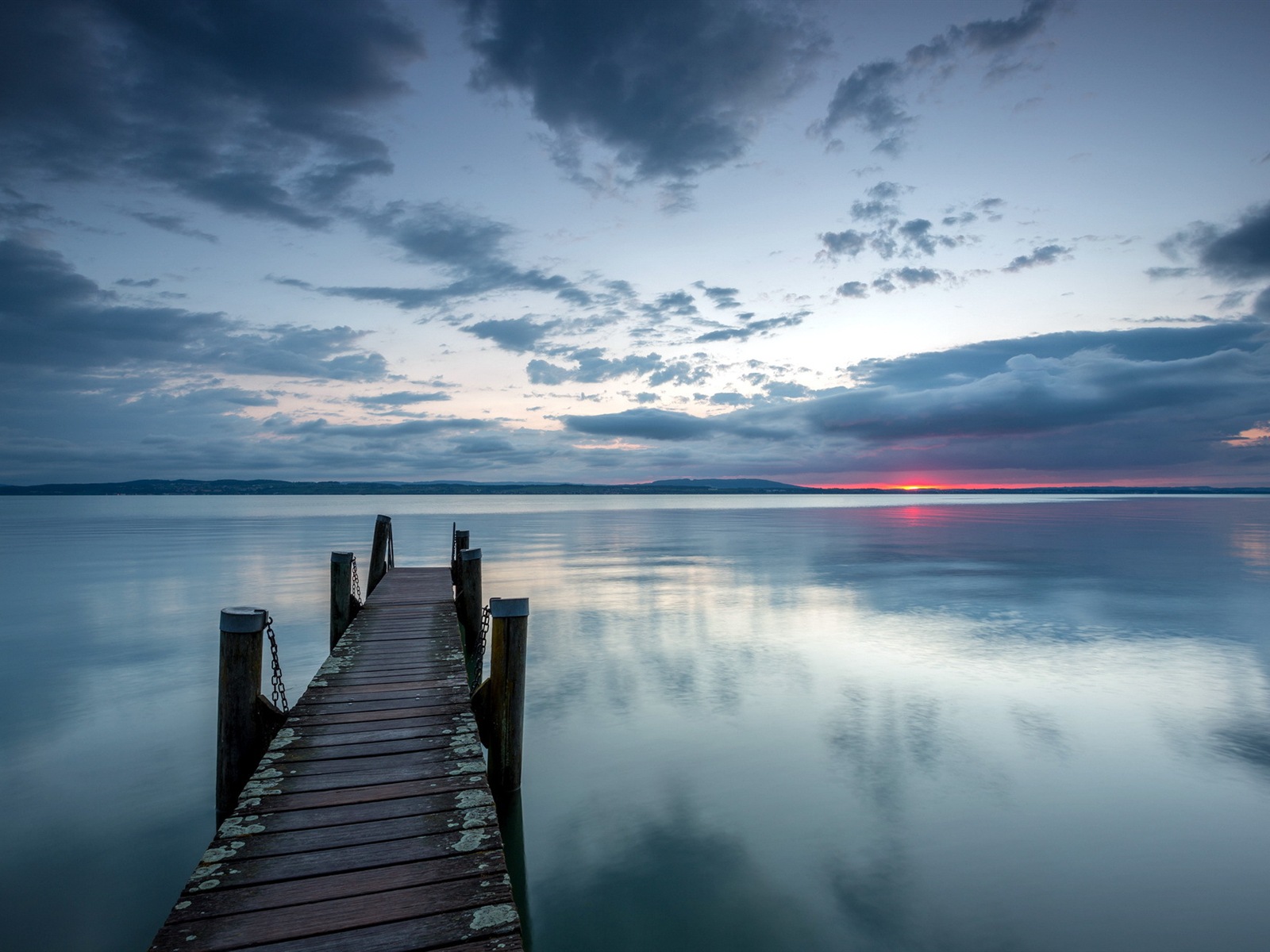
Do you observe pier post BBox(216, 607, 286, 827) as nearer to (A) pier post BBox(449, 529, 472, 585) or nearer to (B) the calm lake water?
(B) the calm lake water

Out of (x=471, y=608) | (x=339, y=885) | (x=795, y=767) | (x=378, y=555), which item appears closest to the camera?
(x=339, y=885)

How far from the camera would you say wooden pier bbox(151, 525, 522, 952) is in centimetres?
343

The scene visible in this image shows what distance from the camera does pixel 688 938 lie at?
17.6ft

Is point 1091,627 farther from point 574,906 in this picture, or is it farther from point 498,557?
point 498,557

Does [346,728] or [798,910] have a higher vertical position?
[346,728]

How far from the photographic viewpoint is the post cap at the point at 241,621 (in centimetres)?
566

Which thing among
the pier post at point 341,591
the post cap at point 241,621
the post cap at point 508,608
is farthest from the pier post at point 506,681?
the pier post at point 341,591

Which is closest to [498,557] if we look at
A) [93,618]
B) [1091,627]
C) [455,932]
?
[93,618]

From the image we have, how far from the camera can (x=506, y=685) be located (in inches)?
283

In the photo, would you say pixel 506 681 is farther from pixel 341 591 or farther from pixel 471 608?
pixel 341 591

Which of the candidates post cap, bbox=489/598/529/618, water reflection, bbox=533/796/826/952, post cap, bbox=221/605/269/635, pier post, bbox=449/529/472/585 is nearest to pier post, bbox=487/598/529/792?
post cap, bbox=489/598/529/618

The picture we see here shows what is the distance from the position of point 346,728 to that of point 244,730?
846 millimetres

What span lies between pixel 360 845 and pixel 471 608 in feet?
26.4

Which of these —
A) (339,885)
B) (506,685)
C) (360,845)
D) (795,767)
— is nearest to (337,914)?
(339,885)
